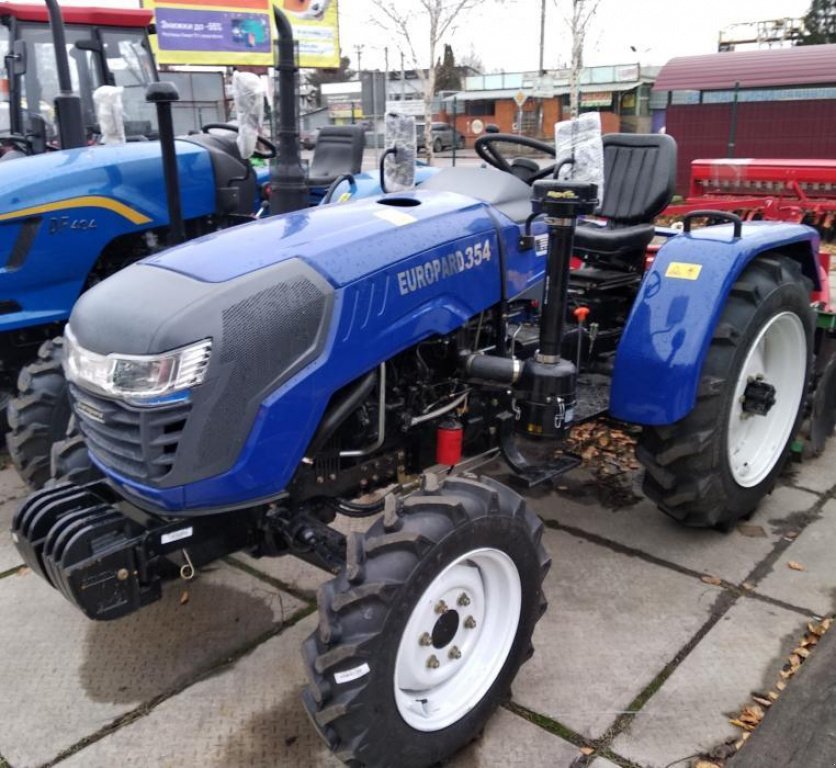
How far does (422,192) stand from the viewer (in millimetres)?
2844

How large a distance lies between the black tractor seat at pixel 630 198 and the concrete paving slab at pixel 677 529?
110cm

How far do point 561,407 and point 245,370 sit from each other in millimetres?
1062


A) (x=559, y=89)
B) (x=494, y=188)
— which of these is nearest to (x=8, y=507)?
(x=494, y=188)

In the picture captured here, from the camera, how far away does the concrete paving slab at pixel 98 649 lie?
7.97 ft

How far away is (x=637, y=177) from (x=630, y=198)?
0.36 feet

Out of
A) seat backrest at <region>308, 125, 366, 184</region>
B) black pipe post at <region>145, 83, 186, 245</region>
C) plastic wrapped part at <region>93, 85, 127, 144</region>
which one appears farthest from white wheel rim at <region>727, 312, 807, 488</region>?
seat backrest at <region>308, 125, 366, 184</region>

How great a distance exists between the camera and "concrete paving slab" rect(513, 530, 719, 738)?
2.49 metres

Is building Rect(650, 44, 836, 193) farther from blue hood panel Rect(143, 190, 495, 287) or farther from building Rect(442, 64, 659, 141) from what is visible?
building Rect(442, 64, 659, 141)

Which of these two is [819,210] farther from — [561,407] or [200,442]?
[200,442]

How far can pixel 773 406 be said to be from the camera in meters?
3.66

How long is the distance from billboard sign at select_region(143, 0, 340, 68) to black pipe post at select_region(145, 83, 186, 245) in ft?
57.7

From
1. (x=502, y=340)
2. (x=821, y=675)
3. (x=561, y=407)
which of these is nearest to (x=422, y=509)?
(x=561, y=407)

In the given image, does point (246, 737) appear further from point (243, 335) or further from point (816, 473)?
point (816, 473)

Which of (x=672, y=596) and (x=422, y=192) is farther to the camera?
(x=672, y=596)
